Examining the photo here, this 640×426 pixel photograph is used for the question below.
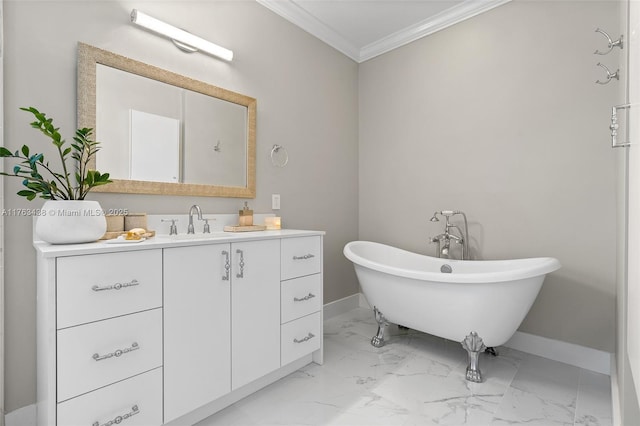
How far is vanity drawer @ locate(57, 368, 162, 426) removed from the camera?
1081 millimetres

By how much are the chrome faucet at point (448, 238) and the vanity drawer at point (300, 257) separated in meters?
1.03

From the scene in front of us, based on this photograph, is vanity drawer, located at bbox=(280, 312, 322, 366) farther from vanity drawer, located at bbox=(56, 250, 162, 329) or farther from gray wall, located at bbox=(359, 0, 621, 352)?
gray wall, located at bbox=(359, 0, 621, 352)

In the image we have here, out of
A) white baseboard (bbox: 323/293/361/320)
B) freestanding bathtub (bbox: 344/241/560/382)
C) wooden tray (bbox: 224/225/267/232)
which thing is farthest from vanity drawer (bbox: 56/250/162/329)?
white baseboard (bbox: 323/293/361/320)

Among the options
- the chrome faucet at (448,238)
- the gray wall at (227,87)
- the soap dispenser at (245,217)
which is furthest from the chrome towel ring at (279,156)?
the chrome faucet at (448,238)

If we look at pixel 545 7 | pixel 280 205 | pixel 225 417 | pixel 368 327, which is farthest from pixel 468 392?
pixel 545 7

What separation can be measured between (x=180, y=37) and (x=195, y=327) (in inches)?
62.6

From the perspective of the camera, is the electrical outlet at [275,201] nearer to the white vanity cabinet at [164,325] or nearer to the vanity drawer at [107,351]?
the white vanity cabinet at [164,325]

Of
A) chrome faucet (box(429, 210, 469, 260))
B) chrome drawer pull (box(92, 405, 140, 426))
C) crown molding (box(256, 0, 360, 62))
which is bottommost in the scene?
chrome drawer pull (box(92, 405, 140, 426))

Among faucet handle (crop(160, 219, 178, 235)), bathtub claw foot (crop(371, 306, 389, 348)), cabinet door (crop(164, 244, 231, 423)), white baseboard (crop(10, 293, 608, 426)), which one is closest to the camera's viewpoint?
cabinet door (crop(164, 244, 231, 423))

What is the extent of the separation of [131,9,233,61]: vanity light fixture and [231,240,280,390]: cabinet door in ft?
4.08

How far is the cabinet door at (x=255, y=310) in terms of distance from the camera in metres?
1.56

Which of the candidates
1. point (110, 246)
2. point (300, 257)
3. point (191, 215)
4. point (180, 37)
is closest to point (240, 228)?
point (191, 215)

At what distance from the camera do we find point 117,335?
3.85 ft

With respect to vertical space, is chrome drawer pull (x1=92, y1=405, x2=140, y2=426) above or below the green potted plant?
below
